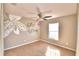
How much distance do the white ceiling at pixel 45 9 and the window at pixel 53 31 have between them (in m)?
0.16

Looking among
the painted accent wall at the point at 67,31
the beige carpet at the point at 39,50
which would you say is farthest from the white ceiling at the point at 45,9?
the beige carpet at the point at 39,50

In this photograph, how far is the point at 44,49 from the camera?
2094 mm

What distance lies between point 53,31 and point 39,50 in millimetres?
405

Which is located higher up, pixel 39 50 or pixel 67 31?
pixel 67 31

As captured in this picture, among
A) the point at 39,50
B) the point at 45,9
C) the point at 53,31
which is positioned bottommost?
the point at 39,50

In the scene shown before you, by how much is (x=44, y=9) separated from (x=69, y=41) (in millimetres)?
684

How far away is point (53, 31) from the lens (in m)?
2.09

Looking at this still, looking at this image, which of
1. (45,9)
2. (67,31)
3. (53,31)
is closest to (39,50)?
(53,31)

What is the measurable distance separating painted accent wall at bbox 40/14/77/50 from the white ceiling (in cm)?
9

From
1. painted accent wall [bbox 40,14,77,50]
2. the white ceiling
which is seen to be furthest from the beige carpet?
the white ceiling

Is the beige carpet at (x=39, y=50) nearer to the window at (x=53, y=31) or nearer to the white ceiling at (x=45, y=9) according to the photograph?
the window at (x=53, y=31)

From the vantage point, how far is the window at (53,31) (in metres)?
2.07

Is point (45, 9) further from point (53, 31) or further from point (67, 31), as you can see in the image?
point (67, 31)

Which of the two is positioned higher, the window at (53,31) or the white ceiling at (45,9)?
the white ceiling at (45,9)
